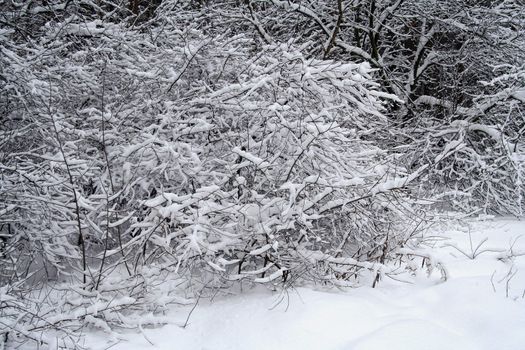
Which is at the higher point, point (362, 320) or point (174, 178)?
point (174, 178)

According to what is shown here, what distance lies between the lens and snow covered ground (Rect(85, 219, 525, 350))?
2.93m

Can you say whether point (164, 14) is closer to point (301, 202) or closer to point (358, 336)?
point (301, 202)

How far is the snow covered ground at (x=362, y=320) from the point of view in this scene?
293 cm

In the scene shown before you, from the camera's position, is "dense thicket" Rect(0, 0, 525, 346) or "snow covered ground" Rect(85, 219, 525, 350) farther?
"dense thicket" Rect(0, 0, 525, 346)

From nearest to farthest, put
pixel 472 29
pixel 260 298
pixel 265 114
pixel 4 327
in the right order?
pixel 4 327
pixel 260 298
pixel 265 114
pixel 472 29

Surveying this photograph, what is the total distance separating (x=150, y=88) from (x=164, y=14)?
1.40 meters

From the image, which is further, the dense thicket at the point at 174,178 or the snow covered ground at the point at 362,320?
the dense thicket at the point at 174,178

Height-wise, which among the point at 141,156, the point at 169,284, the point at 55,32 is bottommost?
the point at 169,284

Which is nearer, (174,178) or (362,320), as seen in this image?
(362,320)

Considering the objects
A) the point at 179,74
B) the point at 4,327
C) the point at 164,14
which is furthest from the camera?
the point at 164,14

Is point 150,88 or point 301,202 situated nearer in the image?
point 301,202

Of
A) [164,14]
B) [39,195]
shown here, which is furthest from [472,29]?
[39,195]

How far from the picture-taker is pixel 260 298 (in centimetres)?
375

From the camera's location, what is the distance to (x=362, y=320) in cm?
327
